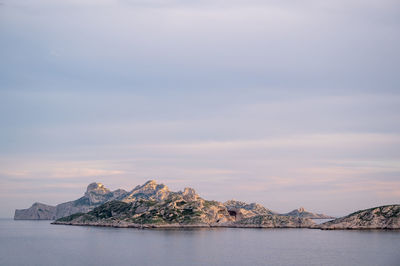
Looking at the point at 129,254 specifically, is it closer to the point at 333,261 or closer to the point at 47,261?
the point at 47,261

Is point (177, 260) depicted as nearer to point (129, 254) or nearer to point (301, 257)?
point (129, 254)

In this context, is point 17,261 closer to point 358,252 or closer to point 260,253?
point 260,253

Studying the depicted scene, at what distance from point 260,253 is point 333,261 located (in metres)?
29.1

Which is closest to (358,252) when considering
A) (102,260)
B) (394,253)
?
(394,253)

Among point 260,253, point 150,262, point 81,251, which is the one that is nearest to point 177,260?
point 150,262

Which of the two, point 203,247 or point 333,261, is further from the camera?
point 203,247

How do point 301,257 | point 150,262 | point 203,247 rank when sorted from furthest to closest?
point 203,247 → point 301,257 → point 150,262

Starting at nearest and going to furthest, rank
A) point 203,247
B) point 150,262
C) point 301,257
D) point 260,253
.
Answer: point 150,262, point 301,257, point 260,253, point 203,247

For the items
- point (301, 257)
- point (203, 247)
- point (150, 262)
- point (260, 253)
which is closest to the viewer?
point (150, 262)

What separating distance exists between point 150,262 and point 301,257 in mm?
49607

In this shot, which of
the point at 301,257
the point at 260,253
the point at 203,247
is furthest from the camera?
the point at 203,247

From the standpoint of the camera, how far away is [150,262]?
13500 centimetres

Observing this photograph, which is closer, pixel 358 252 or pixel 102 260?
pixel 102 260

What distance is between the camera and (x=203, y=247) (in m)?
176
